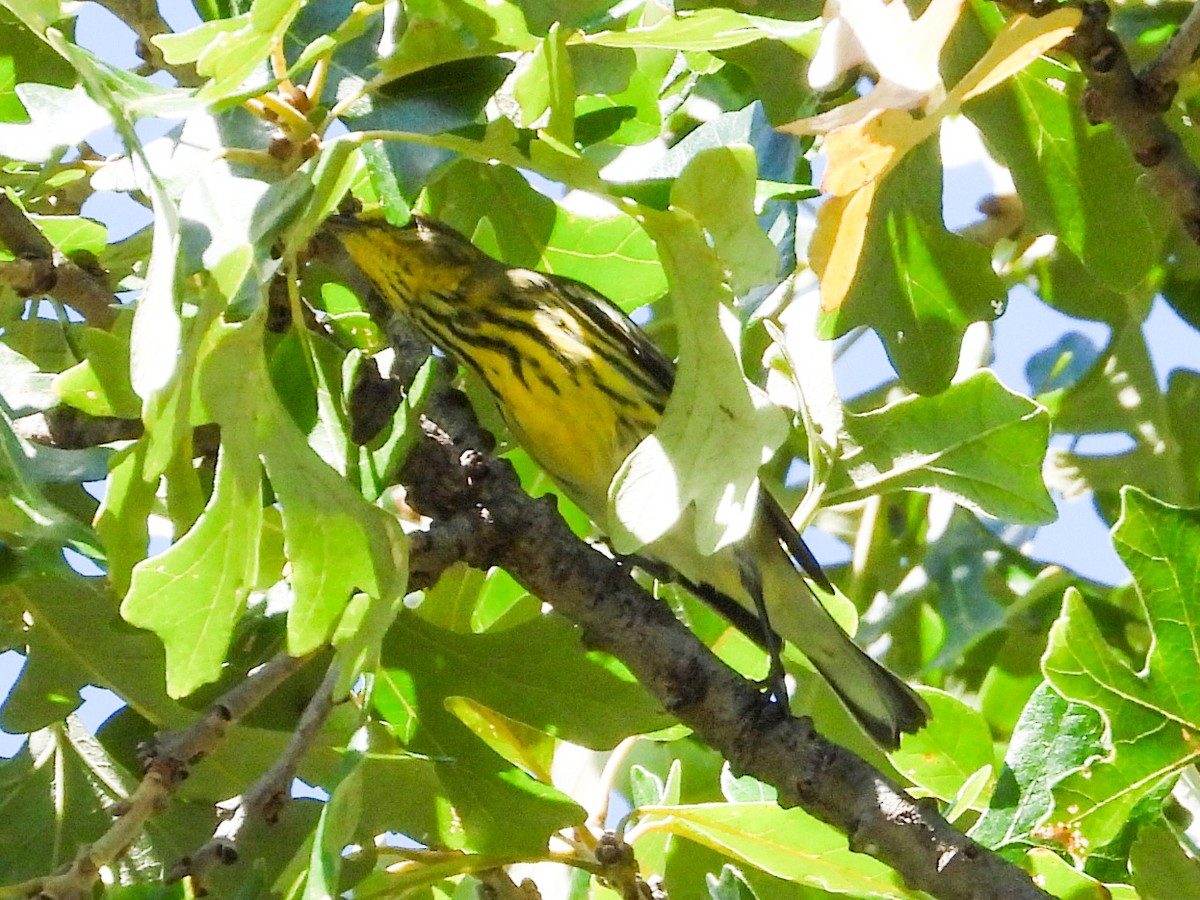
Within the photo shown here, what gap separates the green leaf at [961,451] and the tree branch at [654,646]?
1.68 ft

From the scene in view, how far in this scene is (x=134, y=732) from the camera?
2004 mm

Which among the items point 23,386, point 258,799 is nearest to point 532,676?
point 258,799

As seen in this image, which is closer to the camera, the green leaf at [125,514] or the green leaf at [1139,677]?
the green leaf at [125,514]

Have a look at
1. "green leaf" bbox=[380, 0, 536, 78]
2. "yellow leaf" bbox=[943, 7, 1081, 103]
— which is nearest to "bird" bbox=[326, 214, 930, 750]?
"green leaf" bbox=[380, 0, 536, 78]

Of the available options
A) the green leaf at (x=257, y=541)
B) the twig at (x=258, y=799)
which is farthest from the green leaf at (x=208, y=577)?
the twig at (x=258, y=799)

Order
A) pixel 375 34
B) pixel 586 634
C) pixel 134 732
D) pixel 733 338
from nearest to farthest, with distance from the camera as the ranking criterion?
1. pixel 733 338
2. pixel 375 34
3. pixel 586 634
4. pixel 134 732

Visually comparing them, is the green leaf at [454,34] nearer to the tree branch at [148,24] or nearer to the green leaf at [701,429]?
the green leaf at [701,429]

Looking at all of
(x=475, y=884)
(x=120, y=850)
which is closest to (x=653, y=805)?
(x=475, y=884)

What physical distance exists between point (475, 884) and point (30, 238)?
942 millimetres

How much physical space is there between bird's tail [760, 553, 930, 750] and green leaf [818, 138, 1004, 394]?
543 millimetres

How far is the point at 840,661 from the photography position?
260cm

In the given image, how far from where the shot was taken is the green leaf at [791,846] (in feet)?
6.08

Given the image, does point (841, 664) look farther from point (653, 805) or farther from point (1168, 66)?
point (1168, 66)

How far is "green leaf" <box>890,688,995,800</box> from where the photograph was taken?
2207 millimetres
